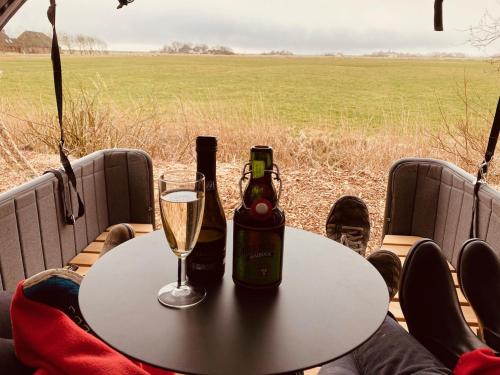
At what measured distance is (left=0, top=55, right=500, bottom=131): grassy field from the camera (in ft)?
15.2

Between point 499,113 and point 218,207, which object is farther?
point 499,113

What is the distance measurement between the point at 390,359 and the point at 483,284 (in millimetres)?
606

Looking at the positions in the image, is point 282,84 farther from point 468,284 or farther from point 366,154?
point 468,284

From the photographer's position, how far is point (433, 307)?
1242 mm

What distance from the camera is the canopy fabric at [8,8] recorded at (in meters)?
1.95

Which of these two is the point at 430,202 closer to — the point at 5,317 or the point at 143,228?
the point at 143,228

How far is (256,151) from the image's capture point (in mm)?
826

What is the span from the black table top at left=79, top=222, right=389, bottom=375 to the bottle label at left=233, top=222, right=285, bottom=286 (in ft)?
0.13

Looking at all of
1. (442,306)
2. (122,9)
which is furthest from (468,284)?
(122,9)

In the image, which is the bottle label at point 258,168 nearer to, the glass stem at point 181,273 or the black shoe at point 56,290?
the glass stem at point 181,273

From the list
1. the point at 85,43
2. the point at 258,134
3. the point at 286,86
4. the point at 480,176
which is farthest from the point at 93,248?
the point at 286,86

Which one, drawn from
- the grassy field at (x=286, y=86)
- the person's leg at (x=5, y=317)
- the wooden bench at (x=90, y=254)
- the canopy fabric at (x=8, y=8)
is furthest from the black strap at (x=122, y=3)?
the grassy field at (x=286, y=86)

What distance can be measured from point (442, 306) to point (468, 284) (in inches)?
8.0

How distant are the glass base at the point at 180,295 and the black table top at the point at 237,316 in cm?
1
